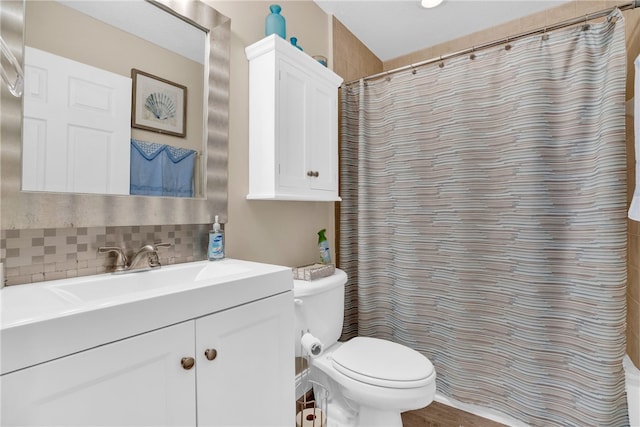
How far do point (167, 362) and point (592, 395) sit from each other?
1.62 metres

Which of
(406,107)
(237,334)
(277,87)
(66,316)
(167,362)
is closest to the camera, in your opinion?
(66,316)

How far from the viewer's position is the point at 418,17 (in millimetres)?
2016

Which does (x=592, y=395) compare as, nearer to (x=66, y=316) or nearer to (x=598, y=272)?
(x=598, y=272)

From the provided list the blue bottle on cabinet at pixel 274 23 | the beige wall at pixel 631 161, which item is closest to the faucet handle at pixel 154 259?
the blue bottle on cabinet at pixel 274 23

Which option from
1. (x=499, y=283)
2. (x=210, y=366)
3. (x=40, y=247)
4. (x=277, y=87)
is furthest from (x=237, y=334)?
(x=499, y=283)

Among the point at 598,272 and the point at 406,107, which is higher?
the point at 406,107

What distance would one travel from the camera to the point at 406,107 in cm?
176

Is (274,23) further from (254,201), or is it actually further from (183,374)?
(183,374)

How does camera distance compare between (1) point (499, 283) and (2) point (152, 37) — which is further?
(1) point (499, 283)

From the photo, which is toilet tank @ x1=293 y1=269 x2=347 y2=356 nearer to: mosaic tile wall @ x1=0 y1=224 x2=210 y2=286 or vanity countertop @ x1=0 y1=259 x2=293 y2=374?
vanity countertop @ x1=0 y1=259 x2=293 y2=374

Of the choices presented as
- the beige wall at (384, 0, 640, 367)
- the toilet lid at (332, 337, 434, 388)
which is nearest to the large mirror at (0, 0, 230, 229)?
the toilet lid at (332, 337, 434, 388)

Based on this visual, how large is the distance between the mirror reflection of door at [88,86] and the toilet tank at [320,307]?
0.79 meters

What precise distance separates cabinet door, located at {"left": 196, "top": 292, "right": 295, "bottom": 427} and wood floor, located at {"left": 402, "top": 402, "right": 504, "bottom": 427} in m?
0.91

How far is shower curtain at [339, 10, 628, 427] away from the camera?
4.17 feet
